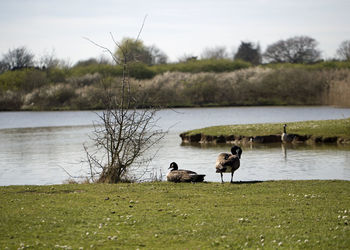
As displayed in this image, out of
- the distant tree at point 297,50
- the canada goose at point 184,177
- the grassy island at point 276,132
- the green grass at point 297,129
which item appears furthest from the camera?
the distant tree at point 297,50

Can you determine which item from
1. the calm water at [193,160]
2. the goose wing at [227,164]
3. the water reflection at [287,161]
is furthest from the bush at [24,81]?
the goose wing at [227,164]

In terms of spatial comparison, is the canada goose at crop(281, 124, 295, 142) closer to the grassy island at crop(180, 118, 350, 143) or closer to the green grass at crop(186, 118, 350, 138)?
the grassy island at crop(180, 118, 350, 143)

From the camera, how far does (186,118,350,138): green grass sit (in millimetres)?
36844

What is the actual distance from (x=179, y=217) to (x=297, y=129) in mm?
29709

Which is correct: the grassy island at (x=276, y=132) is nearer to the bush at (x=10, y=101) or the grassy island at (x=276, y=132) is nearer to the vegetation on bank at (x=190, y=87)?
the vegetation on bank at (x=190, y=87)

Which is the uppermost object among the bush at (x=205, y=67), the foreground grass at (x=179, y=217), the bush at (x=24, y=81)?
the bush at (x=205, y=67)

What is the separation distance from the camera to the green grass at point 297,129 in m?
36.8

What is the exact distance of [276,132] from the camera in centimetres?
3944

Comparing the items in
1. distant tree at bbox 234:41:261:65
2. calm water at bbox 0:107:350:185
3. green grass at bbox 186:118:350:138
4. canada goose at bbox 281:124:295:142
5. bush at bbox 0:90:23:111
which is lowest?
calm water at bbox 0:107:350:185

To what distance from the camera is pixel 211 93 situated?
313ft

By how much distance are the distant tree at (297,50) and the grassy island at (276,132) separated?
112457 millimetres

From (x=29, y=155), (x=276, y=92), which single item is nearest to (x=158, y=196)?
(x=29, y=155)

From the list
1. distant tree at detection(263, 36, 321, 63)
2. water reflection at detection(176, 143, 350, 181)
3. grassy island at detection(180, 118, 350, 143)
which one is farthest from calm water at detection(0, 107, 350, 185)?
distant tree at detection(263, 36, 321, 63)

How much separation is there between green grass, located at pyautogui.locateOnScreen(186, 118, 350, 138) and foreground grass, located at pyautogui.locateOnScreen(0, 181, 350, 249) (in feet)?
71.0
